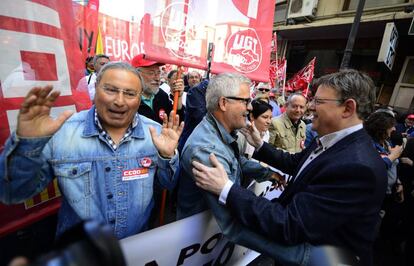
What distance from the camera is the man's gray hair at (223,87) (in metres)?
1.79

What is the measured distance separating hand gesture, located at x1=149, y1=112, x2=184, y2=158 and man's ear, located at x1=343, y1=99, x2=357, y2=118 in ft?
3.58

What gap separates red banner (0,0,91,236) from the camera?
1.23m

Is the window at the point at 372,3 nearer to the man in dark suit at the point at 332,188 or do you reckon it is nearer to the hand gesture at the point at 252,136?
A: the hand gesture at the point at 252,136

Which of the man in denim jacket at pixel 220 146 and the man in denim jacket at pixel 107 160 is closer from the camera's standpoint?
the man in denim jacket at pixel 107 160

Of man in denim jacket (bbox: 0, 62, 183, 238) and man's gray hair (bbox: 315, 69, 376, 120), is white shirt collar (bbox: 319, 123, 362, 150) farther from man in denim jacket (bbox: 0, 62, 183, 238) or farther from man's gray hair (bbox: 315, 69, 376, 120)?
man in denim jacket (bbox: 0, 62, 183, 238)

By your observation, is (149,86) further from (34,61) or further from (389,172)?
(389,172)

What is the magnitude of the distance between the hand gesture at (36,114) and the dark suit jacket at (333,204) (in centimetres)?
102

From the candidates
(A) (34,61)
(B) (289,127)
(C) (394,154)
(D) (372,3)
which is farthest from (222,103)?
(D) (372,3)

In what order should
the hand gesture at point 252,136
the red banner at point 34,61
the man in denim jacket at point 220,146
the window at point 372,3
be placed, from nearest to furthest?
the red banner at point 34,61 → the man in denim jacket at point 220,146 → the hand gesture at point 252,136 → the window at point 372,3

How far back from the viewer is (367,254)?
1483 mm

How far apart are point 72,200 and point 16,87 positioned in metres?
0.71

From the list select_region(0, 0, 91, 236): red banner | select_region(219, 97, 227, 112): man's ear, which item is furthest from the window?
select_region(0, 0, 91, 236): red banner

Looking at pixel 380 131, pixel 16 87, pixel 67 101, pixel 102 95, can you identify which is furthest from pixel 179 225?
pixel 380 131

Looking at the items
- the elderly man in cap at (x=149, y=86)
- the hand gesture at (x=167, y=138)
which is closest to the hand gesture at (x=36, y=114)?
the hand gesture at (x=167, y=138)
